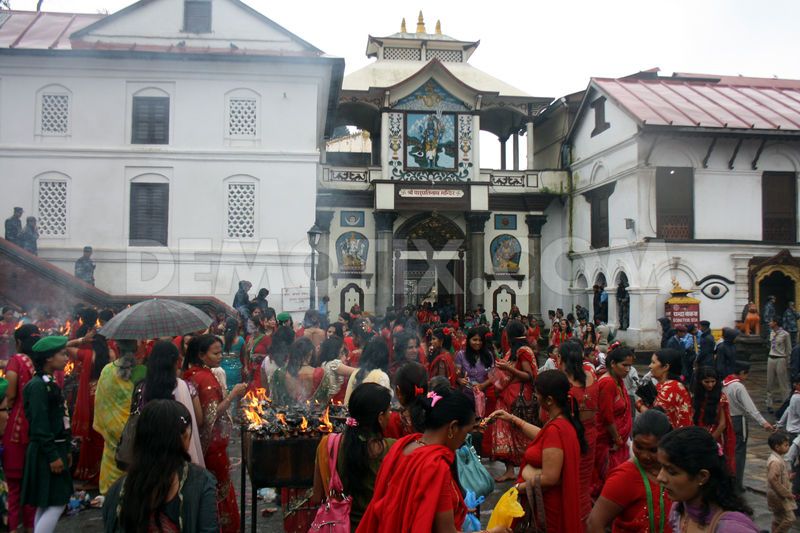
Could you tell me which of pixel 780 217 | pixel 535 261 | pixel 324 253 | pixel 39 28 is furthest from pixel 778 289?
pixel 39 28

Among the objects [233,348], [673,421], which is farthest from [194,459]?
[233,348]

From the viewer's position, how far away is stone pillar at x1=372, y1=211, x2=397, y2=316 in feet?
81.7

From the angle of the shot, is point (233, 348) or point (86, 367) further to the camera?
point (233, 348)

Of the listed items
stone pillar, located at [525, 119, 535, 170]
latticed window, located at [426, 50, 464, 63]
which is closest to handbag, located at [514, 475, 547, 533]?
stone pillar, located at [525, 119, 535, 170]

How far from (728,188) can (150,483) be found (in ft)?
73.1

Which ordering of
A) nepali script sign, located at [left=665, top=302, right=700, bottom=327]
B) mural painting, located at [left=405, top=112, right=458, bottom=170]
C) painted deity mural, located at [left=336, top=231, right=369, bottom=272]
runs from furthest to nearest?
1. painted deity mural, located at [left=336, top=231, right=369, bottom=272]
2. mural painting, located at [left=405, top=112, right=458, bottom=170]
3. nepali script sign, located at [left=665, top=302, right=700, bottom=327]

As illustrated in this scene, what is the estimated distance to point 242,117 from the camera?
19547mm

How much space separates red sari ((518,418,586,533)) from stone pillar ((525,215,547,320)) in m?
22.8

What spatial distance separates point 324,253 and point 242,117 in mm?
7218

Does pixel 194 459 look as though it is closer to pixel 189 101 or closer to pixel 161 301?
pixel 161 301

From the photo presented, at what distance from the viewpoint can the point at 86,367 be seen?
23.1 feet

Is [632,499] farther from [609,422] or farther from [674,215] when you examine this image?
[674,215]

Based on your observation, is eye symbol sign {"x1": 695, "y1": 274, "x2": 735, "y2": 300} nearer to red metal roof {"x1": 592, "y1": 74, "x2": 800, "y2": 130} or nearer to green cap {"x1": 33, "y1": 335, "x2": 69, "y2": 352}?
red metal roof {"x1": 592, "y1": 74, "x2": 800, "y2": 130}

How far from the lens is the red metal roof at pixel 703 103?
2062cm
